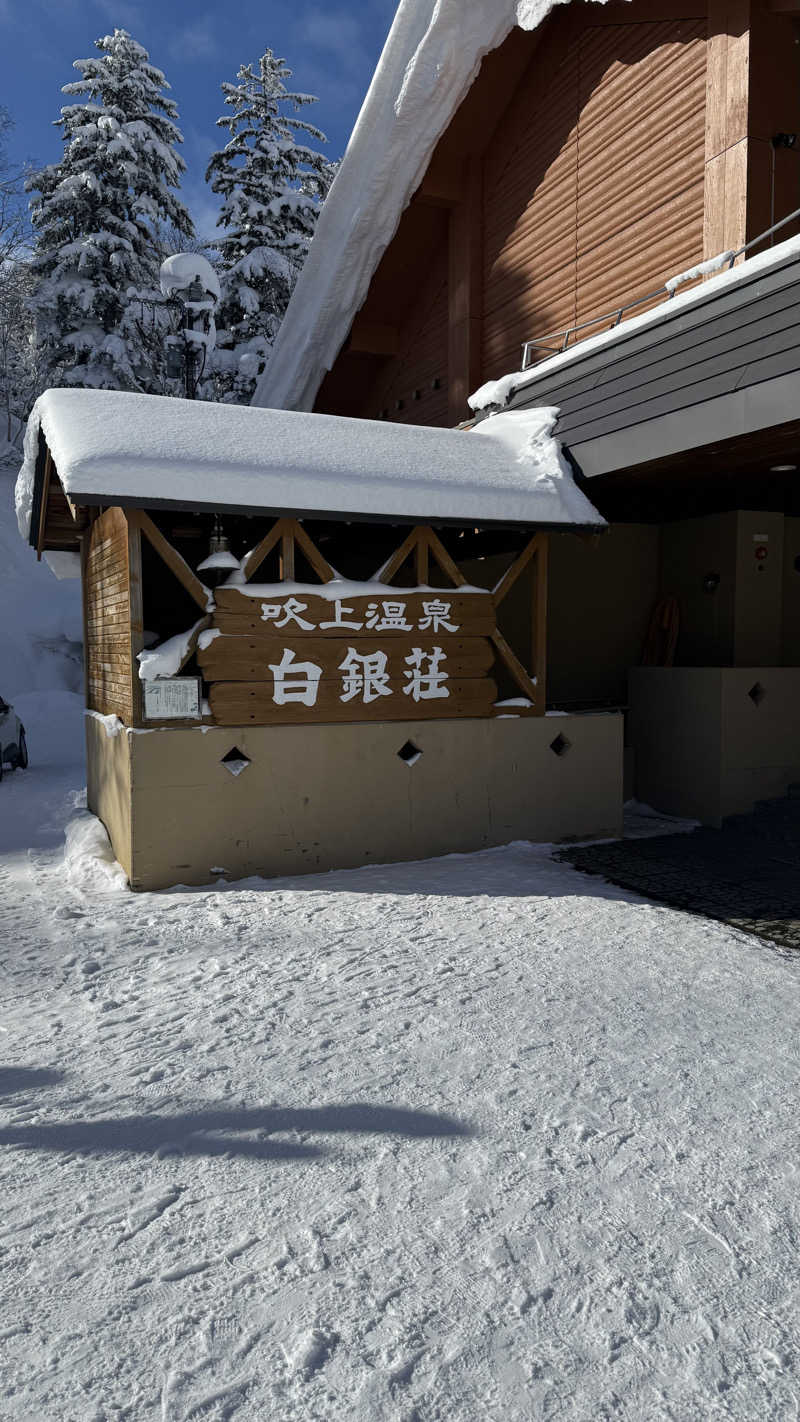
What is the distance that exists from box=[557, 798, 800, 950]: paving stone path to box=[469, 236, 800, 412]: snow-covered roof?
4.31 m

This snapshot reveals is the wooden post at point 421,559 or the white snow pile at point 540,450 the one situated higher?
the white snow pile at point 540,450

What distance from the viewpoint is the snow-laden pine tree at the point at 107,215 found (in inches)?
830

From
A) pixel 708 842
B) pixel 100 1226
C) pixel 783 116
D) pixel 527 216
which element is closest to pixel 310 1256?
pixel 100 1226

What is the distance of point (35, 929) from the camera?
17.2 feet

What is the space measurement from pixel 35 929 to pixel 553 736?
426cm

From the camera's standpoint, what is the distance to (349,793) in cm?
650

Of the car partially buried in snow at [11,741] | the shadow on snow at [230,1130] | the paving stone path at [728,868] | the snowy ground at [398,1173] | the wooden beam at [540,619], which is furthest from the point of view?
the car partially buried in snow at [11,741]

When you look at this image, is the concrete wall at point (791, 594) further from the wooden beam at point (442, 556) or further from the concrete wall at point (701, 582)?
the wooden beam at point (442, 556)

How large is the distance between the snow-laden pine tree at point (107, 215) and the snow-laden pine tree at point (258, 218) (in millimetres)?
1625

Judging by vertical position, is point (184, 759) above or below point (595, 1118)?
above

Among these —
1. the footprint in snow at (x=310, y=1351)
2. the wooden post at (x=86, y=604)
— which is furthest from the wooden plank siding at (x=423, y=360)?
the footprint in snow at (x=310, y=1351)

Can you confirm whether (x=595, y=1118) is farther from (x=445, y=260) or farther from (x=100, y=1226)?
(x=445, y=260)

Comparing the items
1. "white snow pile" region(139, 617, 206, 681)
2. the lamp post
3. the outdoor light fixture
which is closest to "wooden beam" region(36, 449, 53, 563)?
the outdoor light fixture

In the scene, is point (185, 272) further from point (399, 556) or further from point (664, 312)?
point (664, 312)
